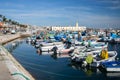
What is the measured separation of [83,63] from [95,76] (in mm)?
5003

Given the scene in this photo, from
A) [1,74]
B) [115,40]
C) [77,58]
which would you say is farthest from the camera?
[115,40]

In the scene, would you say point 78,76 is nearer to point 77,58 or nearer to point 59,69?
point 59,69

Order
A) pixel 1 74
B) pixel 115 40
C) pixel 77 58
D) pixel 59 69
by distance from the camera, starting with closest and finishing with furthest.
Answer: pixel 1 74 < pixel 59 69 < pixel 77 58 < pixel 115 40

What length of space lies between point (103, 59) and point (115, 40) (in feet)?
158

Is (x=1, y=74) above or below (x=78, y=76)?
above

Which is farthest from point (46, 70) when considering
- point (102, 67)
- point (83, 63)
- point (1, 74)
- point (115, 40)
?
point (115, 40)

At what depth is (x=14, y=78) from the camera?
20859mm

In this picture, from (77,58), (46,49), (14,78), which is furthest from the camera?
(46,49)

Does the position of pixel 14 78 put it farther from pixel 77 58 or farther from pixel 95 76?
pixel 77 58

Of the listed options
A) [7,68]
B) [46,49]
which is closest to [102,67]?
[7,68]

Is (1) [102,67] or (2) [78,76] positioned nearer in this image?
(2) [78,76]

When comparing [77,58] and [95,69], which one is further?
[77,58]

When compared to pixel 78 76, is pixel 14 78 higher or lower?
higher

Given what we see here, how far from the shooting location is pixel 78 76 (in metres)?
29.8
